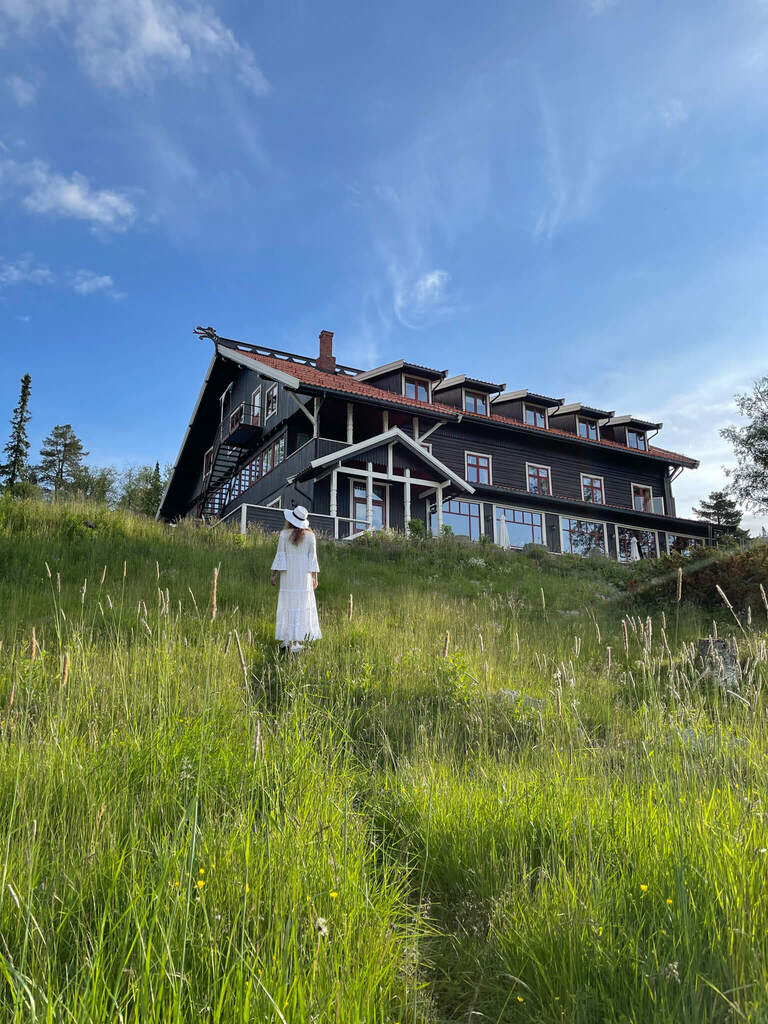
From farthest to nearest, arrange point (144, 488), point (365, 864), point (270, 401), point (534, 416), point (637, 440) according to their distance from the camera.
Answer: point (144, 488), point (637, 440), point (534, 416), point (270, 401), point (365, 864)

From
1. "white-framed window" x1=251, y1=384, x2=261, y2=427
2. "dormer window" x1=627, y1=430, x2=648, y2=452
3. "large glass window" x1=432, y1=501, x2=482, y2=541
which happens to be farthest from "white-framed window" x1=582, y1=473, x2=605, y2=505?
"white-framed window" x1=251, y1=384, x2=261, y2=427

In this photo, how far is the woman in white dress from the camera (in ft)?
23.4

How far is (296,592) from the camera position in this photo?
730 cm

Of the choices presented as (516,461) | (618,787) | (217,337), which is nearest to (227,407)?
(217,337)

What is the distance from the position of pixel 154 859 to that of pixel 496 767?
192 centimetres

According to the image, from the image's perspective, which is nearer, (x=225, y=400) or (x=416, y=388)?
(x=416, y=388)

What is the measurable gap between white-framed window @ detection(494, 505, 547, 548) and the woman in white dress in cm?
2018

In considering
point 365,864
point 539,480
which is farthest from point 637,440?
point 365,864

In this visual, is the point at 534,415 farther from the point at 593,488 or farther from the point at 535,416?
the point at 593,488

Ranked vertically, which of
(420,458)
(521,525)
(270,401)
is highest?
(270,401)

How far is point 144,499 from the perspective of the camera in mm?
54719

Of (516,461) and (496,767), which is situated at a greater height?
(516,461)

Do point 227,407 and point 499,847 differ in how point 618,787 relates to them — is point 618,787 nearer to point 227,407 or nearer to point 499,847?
point 499,847

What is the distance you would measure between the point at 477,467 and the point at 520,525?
304cm
